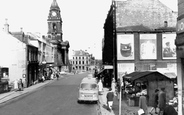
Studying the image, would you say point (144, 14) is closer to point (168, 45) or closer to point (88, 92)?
point (168, 45)

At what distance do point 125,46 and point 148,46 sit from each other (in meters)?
3.15

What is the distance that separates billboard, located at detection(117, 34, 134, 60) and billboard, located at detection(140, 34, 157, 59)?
1.39 meters

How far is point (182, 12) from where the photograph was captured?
402 inches

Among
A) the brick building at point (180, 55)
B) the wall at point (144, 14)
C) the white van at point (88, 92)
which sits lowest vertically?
the white van at point (88, 92)

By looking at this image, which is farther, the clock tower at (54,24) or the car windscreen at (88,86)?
the clock tower at (54,24)

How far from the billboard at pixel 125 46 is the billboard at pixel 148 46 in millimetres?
1386

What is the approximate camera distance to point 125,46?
3522 cm

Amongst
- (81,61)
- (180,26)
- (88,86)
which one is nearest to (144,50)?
(88,86)

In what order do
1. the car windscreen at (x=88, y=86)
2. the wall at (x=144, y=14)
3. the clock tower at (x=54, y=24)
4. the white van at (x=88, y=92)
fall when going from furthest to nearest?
the clock tower at (x=54, y=24)
the wall at (x=144, y=14)
the car windscreen at (x=88, y=86)
the white van at (x=88, y=92)

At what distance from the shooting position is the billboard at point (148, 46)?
1387 inches

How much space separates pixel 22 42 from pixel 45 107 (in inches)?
834

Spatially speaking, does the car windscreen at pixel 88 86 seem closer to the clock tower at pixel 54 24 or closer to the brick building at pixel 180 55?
the brick building at pixel 180 55

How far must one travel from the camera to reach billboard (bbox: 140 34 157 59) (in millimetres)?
35219

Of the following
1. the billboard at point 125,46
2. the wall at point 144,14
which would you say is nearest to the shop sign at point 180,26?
the billboard at point 125,46
